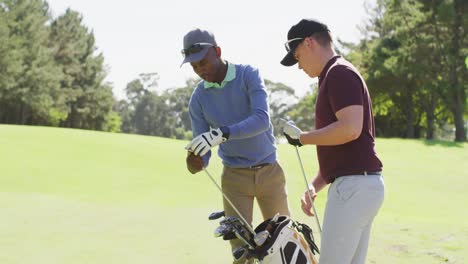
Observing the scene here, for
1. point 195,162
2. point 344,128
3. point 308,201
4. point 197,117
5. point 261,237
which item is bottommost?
point 261,237

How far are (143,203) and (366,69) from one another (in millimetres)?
36610

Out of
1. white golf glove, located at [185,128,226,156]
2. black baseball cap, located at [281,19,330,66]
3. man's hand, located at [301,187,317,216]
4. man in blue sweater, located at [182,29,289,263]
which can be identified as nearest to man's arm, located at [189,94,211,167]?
man in blue sweater, located at [182,29,289,263]

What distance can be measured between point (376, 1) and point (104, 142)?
1569 inches

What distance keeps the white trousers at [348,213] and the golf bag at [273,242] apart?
335mm

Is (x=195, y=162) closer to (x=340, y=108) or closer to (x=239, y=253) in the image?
(x=239, y=253)

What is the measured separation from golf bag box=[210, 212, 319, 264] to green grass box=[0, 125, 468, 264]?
11.4 ft

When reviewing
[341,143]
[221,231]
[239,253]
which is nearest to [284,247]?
[239,253]

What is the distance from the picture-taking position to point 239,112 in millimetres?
4453

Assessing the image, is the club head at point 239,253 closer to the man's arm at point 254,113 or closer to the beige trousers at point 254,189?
the man's arm at point 254,113

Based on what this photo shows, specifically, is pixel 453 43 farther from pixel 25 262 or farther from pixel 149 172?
pixel 25 262

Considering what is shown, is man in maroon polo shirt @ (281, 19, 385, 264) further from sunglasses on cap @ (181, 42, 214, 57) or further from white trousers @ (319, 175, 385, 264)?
sunglasses on cap @ (181, 42, 214, 57)

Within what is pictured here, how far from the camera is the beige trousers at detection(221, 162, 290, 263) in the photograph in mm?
4602

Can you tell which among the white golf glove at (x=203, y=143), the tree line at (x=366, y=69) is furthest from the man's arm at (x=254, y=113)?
the tree line at (x=366, y=69)

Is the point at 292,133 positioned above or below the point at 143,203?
above
